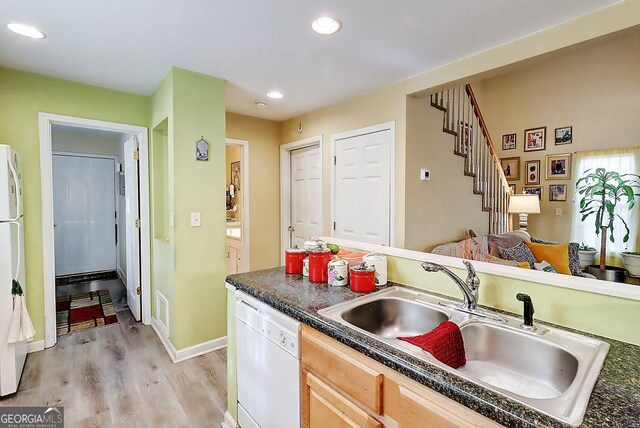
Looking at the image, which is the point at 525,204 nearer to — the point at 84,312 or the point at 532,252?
the point at 532,252

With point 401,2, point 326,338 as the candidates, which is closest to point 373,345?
point 326,338

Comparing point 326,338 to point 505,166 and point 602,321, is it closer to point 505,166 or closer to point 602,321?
point 602,321

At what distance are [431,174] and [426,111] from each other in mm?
612

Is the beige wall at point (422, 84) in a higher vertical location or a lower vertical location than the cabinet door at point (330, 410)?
higher

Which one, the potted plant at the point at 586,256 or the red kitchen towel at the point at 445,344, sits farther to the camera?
the potted plant at the point at 586,256

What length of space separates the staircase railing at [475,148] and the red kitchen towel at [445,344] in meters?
2.65

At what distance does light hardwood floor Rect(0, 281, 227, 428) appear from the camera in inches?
75.9

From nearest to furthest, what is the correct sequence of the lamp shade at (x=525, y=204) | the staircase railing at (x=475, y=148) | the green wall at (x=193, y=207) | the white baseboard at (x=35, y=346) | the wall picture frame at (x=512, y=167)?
the green wall at (x=193, y=207), the white baseboard at (x=35, y=346), the staircase railing at (x=475, y=148), the lamp shade at (x=525, y=204), the wall picture frame at (x=512, y=167)

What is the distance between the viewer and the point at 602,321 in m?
1.06

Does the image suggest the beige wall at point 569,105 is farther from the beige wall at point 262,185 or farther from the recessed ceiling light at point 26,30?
the recessed ceiling light at point 26,30

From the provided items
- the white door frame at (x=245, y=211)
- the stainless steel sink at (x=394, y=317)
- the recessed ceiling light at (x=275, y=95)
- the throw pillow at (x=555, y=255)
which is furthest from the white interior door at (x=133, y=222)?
the throw pillow at (x=555, y=255)

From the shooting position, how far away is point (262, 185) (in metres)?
4.13

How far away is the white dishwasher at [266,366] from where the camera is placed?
1.33 meters

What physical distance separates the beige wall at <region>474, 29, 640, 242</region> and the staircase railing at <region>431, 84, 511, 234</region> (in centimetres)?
105
